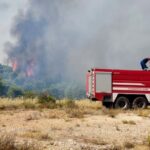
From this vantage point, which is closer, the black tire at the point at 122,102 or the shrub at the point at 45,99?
the black tire at the point at 122,102

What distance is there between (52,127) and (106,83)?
15.5m

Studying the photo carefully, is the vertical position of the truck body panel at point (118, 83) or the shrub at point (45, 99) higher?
the truck body panel at point (118, 83)

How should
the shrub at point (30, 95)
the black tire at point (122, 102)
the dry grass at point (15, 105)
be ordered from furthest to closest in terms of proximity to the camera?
1. the shrub at point (30, 95)
2. the black tire at point (122, 102)
3. the dry grass at point (15, 105)

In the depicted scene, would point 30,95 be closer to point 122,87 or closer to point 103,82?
point 103,82

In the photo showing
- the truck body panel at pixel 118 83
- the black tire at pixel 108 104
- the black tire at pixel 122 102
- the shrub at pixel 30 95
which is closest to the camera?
the truck body panel at pixel 118 83

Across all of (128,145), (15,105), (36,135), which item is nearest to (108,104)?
(15,105)

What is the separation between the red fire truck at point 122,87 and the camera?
1442 inches

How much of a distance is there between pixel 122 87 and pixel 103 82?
136 centimetres

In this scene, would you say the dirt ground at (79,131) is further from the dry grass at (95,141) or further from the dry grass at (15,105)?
the dry grass at (15,105)

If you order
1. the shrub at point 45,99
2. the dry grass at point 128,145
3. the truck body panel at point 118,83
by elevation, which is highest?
the truck body panel at point 118,83

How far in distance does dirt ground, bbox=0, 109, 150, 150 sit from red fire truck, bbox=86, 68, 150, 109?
7.13 meters

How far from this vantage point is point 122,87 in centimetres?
3694

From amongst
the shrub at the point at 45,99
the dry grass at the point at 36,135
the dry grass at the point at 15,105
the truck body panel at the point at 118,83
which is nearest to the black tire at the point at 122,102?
the truck body panel at the point at 118,83

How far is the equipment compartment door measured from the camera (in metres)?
36.9
